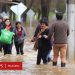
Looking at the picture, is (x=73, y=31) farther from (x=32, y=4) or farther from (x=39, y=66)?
(x=32, y=4)

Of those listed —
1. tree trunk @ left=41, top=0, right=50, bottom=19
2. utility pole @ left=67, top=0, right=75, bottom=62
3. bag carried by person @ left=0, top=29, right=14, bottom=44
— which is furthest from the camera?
tree trunk @ left=41, top=0, right=50, bottom=19

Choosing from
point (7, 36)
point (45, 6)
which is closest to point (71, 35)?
point (7, 36)

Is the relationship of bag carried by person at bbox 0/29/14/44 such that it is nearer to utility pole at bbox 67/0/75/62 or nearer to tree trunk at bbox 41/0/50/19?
utility pole at bbox 67/0/75/62

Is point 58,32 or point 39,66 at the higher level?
point 58,32

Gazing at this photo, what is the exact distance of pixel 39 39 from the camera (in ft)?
56.0

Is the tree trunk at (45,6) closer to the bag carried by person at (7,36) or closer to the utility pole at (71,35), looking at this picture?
the bag carried by person at (7,36)

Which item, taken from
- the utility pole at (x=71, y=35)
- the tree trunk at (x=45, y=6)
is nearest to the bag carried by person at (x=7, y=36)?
the utility pole at (x=71, y=35)

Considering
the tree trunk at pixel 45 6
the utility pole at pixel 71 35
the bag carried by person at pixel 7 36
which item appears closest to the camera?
the utility pole at pixel 71 35

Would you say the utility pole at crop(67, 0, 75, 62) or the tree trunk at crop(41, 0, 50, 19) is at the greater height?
the utility pole at crop(67, 0, 75, 62)

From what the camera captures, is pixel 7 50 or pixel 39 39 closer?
pixel 39 39

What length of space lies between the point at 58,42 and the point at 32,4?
59846 millimetres

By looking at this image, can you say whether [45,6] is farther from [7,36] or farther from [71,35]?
[71,35]

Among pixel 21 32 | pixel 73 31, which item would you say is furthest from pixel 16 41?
pixel 73 31

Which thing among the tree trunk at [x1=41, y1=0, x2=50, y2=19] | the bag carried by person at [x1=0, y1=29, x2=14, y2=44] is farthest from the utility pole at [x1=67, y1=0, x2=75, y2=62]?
the tree trunk at [x1=41, y1=0, x2=50, y2=19]
